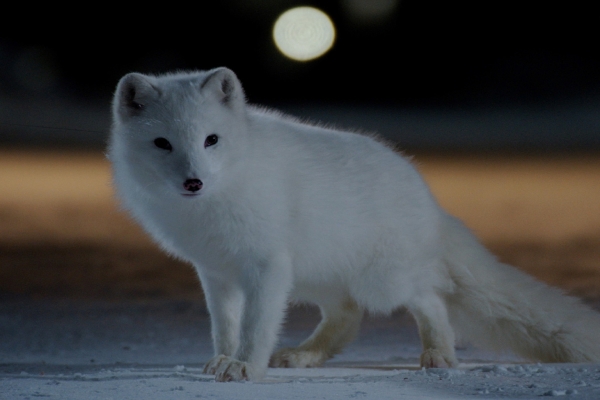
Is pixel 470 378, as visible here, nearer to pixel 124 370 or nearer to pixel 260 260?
pixel 260 260

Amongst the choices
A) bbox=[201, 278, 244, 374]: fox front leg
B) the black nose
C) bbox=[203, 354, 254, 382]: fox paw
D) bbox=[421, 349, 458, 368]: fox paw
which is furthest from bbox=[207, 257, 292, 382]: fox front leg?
bbox=[421, 349, 458, 368]: fox paw

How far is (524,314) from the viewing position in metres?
3.25

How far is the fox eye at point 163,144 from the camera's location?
2.56 m

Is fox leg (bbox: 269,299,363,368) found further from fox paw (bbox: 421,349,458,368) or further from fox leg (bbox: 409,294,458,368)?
fox paw (bbox: 421,349,458,368)

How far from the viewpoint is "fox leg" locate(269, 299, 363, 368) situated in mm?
3439

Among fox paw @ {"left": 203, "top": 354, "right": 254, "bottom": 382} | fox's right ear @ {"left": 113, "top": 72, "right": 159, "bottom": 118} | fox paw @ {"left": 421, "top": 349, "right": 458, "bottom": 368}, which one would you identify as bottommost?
fox paw @ {"left": 203, "top": 354, "right": 254, "bottom": 382}

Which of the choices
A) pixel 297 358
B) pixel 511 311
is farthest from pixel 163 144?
pixel 511 311

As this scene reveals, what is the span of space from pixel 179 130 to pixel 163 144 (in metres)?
0.09

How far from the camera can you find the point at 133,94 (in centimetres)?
274

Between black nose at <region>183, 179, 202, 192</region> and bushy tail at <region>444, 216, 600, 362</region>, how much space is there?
142cm

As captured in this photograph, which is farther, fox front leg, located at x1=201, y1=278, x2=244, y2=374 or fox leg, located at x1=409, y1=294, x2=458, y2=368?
fox leg, located at x1=409, y1=294, x2=458, y2=368

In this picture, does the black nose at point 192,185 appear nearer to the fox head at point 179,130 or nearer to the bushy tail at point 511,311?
the fox head at point 179,130

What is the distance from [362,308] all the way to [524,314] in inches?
28.5

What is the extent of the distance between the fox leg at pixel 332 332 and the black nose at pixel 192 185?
1213mm
